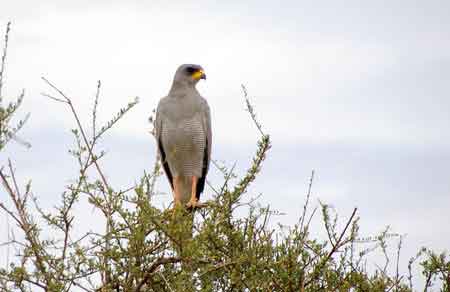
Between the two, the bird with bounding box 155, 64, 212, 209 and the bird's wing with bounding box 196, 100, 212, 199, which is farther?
the bird's wing with bounding box 196, 100, 212, 199

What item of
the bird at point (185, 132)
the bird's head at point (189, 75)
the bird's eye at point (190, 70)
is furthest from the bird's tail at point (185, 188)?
the bird's eye at point (190, 70)

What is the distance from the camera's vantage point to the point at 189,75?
8273 millimetres

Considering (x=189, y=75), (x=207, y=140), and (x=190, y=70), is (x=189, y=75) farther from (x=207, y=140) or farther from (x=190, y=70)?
(x=207, y=140)

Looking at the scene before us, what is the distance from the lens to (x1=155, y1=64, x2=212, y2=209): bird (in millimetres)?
8008

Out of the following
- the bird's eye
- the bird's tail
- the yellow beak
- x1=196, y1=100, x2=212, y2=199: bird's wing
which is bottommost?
the bird's tail

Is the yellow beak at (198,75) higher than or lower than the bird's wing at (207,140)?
higher

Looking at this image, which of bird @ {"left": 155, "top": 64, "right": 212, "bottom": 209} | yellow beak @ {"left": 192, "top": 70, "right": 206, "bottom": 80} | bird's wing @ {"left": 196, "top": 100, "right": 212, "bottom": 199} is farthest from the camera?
yellow beak @ {"left": 192, "top": 70, "right": 206, "bottom": 80}

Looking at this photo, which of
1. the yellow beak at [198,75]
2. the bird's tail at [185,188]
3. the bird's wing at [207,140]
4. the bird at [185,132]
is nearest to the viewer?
the bird at [185,132]

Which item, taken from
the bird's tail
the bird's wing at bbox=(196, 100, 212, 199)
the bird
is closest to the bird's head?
the bird

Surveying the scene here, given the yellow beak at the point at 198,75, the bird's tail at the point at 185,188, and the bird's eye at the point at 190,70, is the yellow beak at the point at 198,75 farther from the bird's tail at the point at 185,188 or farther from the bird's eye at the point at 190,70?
the bird's tail at the point at 185,188

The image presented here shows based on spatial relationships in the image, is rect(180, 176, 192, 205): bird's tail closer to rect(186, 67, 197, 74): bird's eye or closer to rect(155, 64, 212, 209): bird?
rect(155, 64, 212, 209): bird

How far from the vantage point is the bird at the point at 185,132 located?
26.3 feet

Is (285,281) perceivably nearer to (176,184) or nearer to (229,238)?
(229,238)

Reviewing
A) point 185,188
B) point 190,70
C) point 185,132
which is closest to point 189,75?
point 190,70
